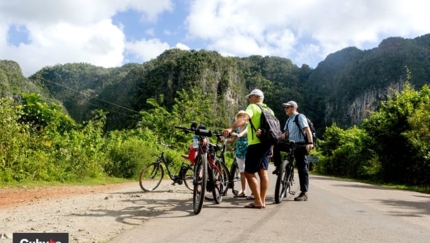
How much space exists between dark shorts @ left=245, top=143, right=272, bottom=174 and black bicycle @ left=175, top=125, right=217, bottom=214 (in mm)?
526

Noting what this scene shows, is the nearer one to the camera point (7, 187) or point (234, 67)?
point (7, 187)

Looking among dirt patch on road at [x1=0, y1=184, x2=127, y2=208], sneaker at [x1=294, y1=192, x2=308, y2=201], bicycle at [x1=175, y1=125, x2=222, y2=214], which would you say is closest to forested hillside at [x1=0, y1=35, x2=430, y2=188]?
dirt patch on road at [x1=0, y1=184, x2=127, y2=208]

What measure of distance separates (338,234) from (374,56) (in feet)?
412

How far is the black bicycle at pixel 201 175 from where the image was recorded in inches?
187

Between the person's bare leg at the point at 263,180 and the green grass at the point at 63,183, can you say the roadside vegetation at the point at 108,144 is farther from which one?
the person's bare leg at the point at 263,180

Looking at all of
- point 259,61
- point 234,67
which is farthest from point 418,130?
point 259,61

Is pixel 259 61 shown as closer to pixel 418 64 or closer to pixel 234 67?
pixel 234 67

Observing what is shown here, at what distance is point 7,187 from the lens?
7992 millimetres

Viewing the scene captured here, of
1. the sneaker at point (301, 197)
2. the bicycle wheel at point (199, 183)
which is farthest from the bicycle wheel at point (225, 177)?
the bicycle wheel at point (199, 183)

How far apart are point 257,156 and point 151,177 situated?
3.85m

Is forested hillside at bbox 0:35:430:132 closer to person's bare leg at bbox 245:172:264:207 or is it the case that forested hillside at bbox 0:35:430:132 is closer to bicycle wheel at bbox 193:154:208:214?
person's bare leg at bbox 245:172:264:207

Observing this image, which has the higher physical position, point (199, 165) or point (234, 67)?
point (234, 67)

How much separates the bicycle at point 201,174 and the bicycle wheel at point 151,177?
302cm

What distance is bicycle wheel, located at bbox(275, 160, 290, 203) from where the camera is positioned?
606cm
